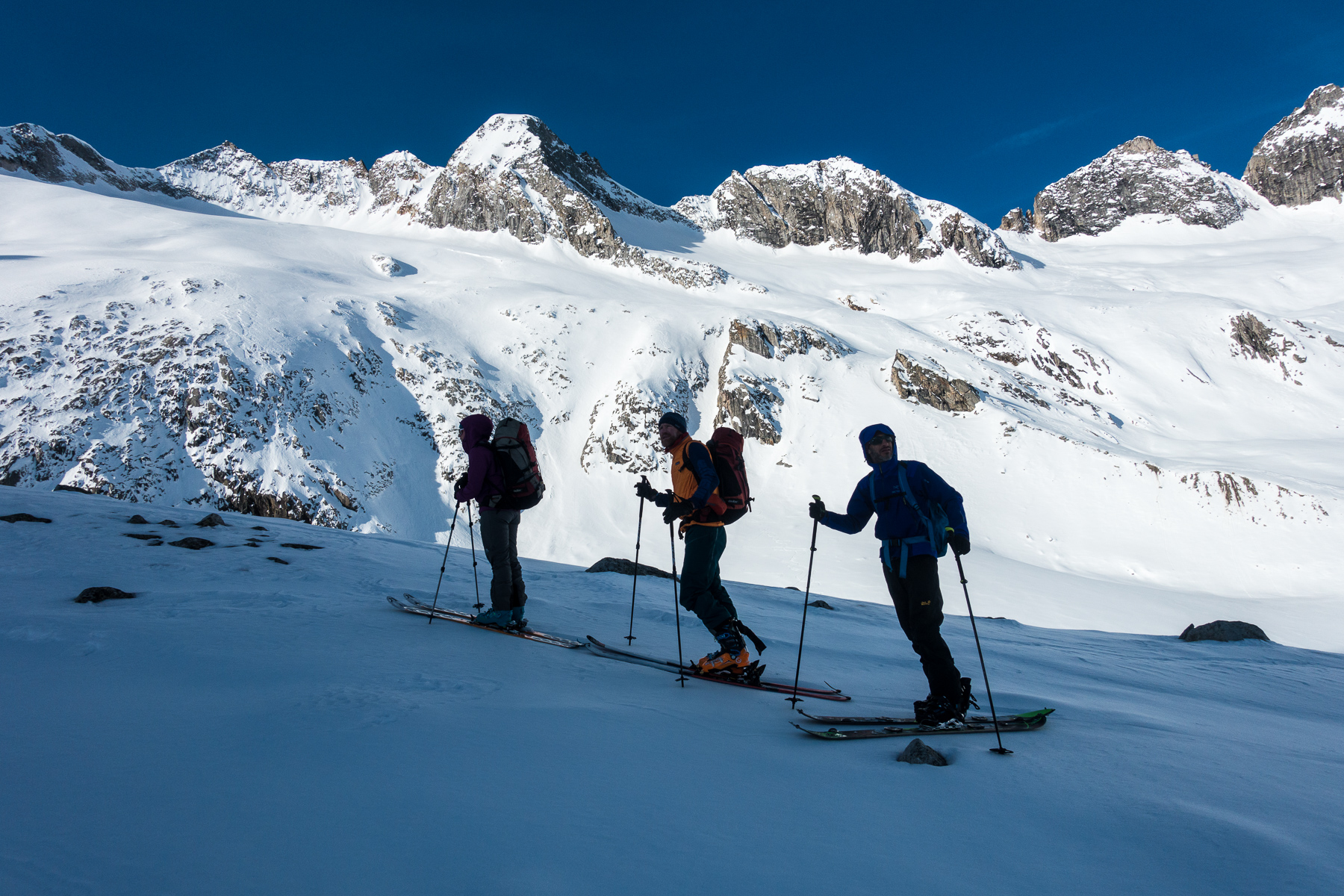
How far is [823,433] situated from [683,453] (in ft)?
112

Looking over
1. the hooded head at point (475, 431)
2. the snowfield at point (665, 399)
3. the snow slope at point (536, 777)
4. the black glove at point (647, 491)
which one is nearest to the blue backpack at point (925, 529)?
the snow slope at point (536, 777)

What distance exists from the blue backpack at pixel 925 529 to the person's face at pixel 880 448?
140mm

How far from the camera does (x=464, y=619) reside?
704 cm

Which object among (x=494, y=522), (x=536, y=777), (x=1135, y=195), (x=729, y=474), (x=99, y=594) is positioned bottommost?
(x=99, y=594)

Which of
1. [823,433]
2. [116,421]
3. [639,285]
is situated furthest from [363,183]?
[823,433]

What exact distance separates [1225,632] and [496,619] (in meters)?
14.0

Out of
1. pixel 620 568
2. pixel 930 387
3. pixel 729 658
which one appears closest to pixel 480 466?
pixel 729 658

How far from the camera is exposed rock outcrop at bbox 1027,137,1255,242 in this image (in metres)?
117

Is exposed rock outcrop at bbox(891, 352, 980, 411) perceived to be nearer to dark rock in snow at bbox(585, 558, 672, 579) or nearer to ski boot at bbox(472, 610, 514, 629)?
dark rock in snow at bbox(585, 558, 672, 579)

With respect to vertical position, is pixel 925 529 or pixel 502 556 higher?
pixel 925 529

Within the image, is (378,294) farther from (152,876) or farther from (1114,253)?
(1114,253)

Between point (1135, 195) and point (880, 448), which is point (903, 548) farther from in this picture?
point (1135, 195)

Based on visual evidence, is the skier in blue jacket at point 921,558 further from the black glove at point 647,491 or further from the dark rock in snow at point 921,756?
the black glove at point 647,491

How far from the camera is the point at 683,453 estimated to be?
594cm
